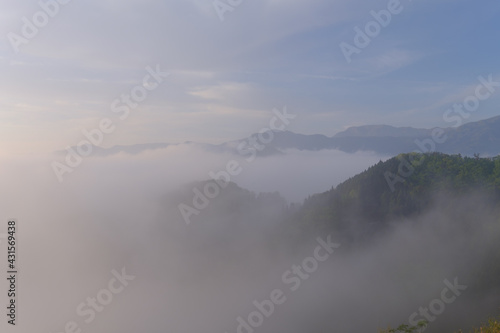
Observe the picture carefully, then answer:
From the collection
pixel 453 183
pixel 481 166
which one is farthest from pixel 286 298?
pixel 481 166

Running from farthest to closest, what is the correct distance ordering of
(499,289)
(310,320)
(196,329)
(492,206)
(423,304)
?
(196,329), (492,206), (310,320), (423,304), (499,289)

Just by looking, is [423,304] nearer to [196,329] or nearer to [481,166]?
[481,166]

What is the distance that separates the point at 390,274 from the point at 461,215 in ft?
157

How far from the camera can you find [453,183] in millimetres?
197625

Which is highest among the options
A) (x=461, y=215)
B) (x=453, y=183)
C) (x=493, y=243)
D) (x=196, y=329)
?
(x=453, y=183)

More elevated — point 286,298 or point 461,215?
point 461,215

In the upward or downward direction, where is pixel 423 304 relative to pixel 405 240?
downward

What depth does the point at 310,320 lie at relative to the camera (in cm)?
16562

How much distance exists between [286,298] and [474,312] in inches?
3656

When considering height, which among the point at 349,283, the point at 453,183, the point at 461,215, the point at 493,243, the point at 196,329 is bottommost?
the point at 196,329

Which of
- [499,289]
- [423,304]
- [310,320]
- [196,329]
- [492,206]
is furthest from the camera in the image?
[196,329]

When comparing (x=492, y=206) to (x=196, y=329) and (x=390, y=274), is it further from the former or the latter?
(x=196, y=329)

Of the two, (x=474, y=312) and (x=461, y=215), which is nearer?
(x=474, y=312)

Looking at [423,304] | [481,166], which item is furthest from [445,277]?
[481,166]
